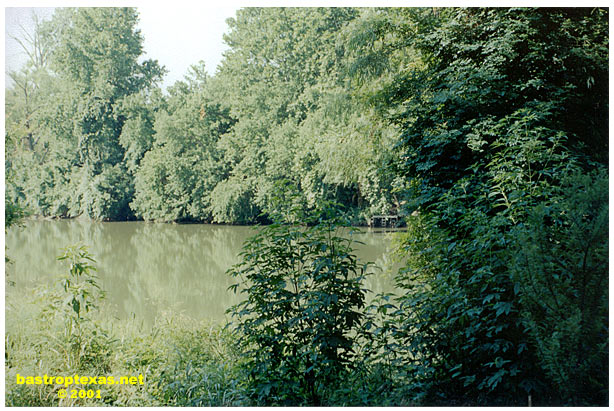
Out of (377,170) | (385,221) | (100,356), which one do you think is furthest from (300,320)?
(385,221)

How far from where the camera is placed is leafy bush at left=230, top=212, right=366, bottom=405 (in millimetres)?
2432

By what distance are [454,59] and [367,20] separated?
109 centimetres

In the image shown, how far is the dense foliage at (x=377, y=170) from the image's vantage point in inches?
90.2

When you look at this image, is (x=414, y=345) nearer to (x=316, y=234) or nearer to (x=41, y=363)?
(x=316, y=234)

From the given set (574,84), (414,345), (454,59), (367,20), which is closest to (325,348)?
(414,345)

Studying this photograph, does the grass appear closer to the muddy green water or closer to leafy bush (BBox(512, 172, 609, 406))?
the muddy green water

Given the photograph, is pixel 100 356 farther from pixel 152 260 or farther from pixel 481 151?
pixel 152 260

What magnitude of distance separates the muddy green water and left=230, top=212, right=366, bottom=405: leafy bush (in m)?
1.63

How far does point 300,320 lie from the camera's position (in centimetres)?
247

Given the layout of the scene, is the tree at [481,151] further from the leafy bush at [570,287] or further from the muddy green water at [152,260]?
the muddy green water at [152,260]

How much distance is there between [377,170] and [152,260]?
357 cm

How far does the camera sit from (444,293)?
2482 millimetres

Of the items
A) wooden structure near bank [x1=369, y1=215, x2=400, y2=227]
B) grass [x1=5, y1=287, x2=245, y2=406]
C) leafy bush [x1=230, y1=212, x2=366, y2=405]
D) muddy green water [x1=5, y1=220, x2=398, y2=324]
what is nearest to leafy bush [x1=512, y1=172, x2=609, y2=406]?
leafy bush [x1=230, y1=212, x2=366, y2=405]

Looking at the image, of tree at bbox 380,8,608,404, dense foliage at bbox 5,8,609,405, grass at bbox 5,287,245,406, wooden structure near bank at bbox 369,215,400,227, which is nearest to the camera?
dense foliage at bbox 5,8,609,405
